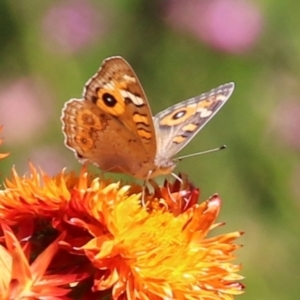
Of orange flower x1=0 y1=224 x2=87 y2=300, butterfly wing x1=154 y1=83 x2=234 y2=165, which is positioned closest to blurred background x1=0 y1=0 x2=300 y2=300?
butterfly wing x1=154 y1=83 x2=234 y2=165

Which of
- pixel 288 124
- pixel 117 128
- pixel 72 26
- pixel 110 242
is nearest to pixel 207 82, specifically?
pixel 288 124

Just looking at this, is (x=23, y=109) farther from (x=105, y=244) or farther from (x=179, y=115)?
(x=105, y=244)

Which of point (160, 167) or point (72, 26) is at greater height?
point (72, 26)

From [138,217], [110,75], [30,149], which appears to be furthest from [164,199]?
[30,149]

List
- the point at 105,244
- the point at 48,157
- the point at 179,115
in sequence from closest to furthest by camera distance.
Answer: the point at 105,244 → the point at 179,115 → the point at 48,157

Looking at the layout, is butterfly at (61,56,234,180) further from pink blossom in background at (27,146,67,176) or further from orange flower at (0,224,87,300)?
pink blossom in background at (27,146,67,176)

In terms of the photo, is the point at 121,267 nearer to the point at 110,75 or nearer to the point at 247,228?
the point at 110,75

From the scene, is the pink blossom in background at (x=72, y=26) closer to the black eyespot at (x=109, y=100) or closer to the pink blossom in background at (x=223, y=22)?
the pink blossom in background at (x=223, y=22)
